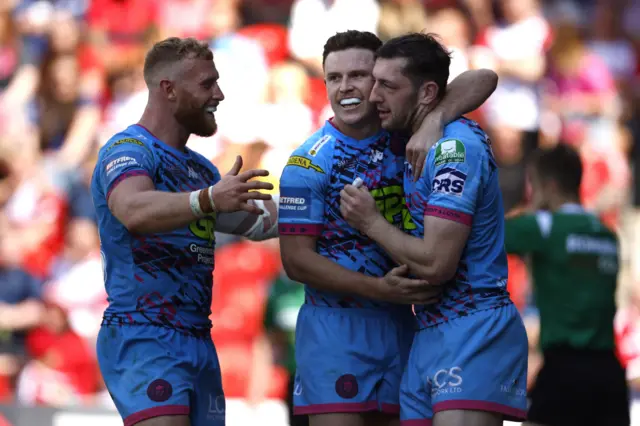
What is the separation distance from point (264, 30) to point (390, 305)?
7.34m

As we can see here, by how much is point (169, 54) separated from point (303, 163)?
0.80m

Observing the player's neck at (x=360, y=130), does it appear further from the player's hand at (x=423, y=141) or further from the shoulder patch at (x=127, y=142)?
the shoulder patch at (x=127, y=142)

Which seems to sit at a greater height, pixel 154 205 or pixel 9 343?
pixel 154 205

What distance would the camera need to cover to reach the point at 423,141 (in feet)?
14.7

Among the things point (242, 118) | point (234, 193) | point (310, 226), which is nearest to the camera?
point (234, 193)

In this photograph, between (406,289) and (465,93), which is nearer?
(406,289)

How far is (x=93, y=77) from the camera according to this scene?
39.4 ft

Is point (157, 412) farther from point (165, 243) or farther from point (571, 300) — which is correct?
point (571, 300)

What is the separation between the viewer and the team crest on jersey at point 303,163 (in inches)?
191

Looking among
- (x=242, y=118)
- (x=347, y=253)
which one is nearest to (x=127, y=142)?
(x=347, y=253)

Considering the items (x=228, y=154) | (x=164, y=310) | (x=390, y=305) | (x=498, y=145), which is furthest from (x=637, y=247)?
(x=164, y=310)

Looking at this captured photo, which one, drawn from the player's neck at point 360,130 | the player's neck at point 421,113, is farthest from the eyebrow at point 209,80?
the player's neck at point 421,113

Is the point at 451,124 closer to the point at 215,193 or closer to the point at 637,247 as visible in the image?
the point at 215,193

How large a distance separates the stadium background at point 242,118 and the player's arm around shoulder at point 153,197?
3761mm
